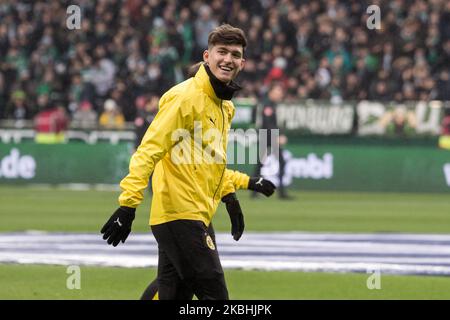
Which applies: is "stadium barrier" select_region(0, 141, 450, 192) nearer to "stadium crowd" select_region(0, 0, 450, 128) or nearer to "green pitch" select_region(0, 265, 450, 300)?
"stadium crowd" select_region(0, 0, 450, 128)

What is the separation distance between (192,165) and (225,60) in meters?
0.74

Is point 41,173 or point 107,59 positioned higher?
point 107,59

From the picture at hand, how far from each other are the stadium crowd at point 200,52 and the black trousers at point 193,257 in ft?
71.9

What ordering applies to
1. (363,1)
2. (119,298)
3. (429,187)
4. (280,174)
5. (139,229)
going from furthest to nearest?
(363,1)
(429,187)
(280,174)
(139,229)
(119,298)

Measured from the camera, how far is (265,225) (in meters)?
19.3

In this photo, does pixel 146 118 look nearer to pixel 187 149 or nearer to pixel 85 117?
pixel 85 117

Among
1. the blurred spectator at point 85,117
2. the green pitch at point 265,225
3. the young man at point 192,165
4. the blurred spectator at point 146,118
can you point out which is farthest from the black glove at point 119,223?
the blurred spectator at point 85,117

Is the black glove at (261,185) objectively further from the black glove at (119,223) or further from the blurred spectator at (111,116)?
the blurred spectator at (111,116)

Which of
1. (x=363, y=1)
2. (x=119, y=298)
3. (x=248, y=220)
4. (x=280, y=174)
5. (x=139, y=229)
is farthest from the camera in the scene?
(x=363, y=1)

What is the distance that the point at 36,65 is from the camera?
33.6 metres

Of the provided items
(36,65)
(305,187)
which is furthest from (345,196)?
(36,65)

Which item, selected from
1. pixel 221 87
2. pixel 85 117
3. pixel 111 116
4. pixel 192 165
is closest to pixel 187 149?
pixel 192 165

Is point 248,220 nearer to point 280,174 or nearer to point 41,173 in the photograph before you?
point 280,174

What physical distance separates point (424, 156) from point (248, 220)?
8.95 metres
